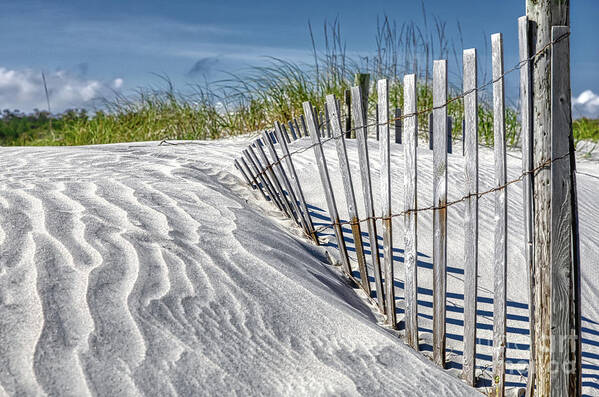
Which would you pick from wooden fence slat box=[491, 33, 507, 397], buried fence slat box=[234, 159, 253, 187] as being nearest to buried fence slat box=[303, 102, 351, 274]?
wooden fence slat box=[491, 33, 507, 397]

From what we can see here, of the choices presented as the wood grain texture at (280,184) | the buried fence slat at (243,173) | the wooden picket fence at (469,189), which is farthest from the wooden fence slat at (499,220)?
the buried fence slat at (243,173)

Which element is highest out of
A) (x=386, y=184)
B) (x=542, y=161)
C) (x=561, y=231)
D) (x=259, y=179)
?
(x=542, y=161)

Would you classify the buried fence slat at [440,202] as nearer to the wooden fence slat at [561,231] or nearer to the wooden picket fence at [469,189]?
the wooden picket fence at [469,189]

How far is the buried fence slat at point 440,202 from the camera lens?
238 centimetres

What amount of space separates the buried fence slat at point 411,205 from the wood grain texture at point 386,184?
12cm

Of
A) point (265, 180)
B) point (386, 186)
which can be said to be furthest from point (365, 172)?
point (265, 180)

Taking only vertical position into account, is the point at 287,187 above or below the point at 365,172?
below

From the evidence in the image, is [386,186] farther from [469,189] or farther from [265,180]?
[265,180]

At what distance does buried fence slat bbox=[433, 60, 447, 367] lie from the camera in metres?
2.38

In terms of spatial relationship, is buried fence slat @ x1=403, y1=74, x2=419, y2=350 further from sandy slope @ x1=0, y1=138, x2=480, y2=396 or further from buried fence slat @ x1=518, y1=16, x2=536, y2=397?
buried fence slat @ x1=518, y1=16, x2=536, y2=397

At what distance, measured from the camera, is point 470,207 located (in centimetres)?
240

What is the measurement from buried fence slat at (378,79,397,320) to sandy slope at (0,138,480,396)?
0.51 ft

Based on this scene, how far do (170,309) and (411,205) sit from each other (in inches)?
46.1

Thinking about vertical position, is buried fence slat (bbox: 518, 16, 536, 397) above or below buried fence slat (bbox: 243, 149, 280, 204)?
above
